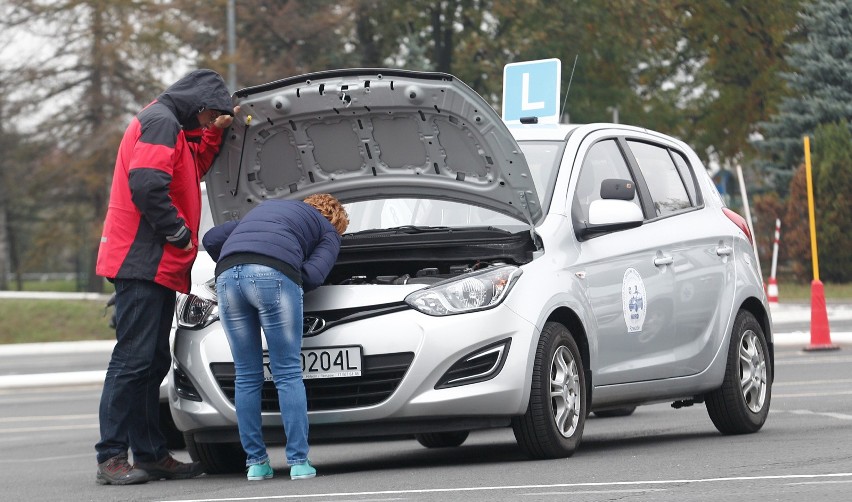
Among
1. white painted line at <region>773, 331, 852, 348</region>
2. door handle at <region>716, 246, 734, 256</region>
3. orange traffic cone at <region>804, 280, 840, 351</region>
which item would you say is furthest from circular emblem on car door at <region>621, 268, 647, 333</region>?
white painted line at <region>773, 331, 852, 348</region>

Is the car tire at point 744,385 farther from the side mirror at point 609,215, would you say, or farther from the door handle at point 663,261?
the side mirror at point 609,215

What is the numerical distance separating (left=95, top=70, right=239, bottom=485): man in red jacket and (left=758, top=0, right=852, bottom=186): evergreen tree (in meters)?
31.6

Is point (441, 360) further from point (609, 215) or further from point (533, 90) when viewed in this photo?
point (533, 90)

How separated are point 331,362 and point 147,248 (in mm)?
1114

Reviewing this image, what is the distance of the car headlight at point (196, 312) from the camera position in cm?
782

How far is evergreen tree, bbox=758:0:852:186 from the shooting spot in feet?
125

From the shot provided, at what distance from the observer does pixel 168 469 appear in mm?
8039

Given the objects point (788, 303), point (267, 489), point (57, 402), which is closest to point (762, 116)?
point (788, 303)

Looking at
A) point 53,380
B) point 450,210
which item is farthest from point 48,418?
point 450,210

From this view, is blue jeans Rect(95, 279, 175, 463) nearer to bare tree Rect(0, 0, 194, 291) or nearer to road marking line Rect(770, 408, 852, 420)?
road marking line Rect(770, 408, 852, 420)

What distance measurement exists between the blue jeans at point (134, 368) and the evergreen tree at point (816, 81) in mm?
31724

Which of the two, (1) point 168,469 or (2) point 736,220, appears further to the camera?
(2) point 736,220

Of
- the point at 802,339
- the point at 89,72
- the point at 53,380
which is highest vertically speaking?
the point at 89,72

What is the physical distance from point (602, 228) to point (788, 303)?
876 inches
